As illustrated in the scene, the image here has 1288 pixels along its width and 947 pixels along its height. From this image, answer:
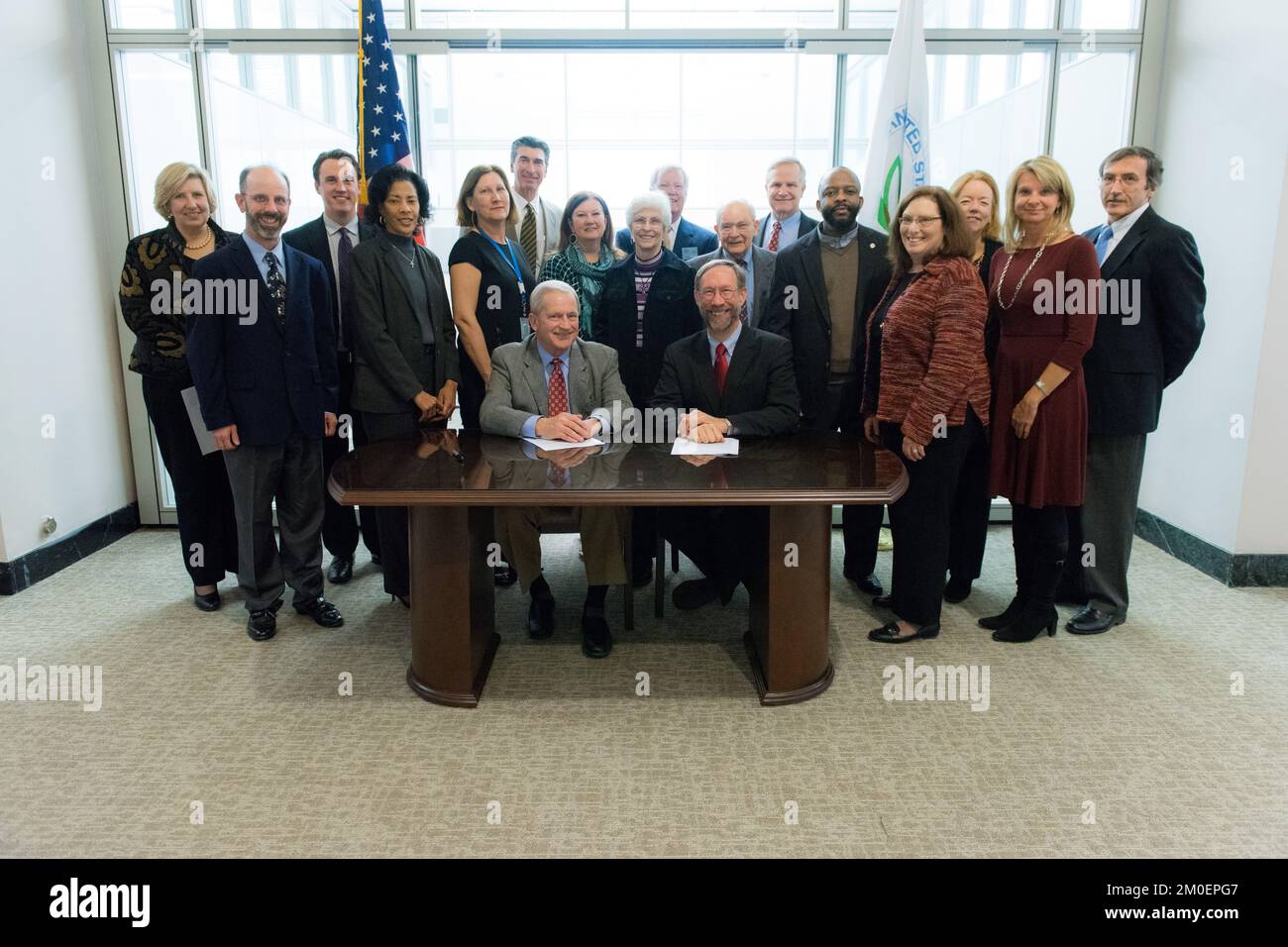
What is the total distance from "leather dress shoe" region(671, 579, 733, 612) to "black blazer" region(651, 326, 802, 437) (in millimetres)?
762

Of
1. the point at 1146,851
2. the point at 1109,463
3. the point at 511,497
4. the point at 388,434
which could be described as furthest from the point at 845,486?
the point at 388,434

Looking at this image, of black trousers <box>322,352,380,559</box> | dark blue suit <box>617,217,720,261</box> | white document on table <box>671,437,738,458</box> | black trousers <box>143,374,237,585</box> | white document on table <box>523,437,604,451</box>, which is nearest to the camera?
white document on table <box>671,437,738,458</box>

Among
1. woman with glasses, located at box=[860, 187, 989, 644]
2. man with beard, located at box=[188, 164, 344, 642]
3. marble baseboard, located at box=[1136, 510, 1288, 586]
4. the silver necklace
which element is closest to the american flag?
man with beard, located at box=[188, 164, 344, 642]

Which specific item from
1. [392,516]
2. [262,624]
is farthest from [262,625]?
[392,516]

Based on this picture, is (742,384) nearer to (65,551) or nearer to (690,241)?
(690,241)

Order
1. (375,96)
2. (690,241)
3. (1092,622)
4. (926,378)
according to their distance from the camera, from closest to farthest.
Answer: (926,378)
(1092,622)
(690,241)
(375,96)

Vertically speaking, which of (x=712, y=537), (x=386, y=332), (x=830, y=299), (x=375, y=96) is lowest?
(x=712, y=537)

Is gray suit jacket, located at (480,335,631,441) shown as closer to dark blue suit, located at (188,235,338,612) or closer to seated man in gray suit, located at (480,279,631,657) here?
seated man in gray suit, located at (480,279,631,657)

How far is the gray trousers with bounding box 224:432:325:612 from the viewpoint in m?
3.19

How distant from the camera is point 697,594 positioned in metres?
3.51

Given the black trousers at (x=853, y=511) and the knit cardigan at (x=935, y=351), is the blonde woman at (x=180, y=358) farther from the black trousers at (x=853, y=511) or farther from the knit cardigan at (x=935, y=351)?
the knit cardigan at (x=935, y=351)

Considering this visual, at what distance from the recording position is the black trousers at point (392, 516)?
3.34 m

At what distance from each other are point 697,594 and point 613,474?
1.21 m

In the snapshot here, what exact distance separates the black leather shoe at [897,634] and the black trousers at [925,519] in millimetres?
25
